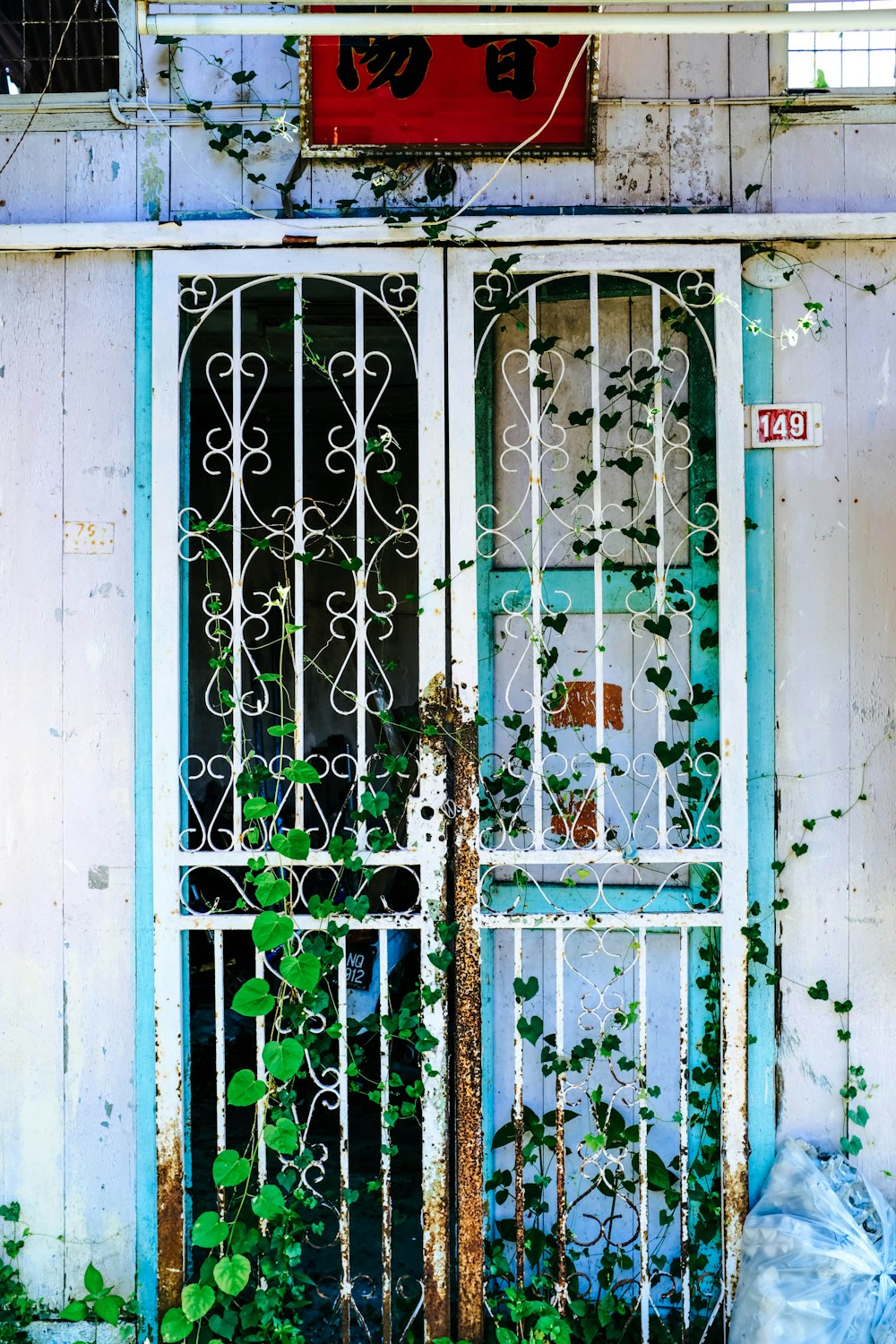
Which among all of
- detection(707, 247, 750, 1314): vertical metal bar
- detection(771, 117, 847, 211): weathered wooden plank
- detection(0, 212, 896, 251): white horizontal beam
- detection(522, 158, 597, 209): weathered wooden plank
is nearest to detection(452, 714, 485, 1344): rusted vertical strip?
detection(707, 247, 750, 1314): vertical metal bar

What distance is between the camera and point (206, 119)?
9.86 feet

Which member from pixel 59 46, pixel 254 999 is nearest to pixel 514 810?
pixel 254 999

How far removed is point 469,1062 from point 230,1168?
0.67 metres

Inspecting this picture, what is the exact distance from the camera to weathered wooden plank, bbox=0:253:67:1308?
3.04m

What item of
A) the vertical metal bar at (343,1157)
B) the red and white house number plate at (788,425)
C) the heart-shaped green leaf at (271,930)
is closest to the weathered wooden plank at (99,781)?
the heart-shaped green leaf at (271,930)

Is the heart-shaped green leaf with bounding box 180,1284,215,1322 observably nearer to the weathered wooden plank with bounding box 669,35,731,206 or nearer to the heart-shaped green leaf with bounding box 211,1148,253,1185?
the heart-shaped green leaf with bounding box 211,1148,253,1185

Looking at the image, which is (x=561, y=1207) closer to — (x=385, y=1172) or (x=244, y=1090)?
(x=385, y=1172)

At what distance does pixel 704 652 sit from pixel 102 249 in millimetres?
2070

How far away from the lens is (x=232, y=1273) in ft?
9.07

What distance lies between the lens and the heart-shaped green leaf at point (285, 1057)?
2.73 m

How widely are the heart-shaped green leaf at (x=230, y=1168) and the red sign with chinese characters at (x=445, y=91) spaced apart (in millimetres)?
2726

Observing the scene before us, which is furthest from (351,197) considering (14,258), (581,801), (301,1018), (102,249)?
(301,1018)

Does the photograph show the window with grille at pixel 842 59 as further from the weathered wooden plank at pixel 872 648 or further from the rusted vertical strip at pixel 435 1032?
the rusted vertical strip at pixel 435 1032

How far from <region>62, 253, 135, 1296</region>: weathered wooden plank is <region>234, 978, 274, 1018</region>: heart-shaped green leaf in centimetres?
43
